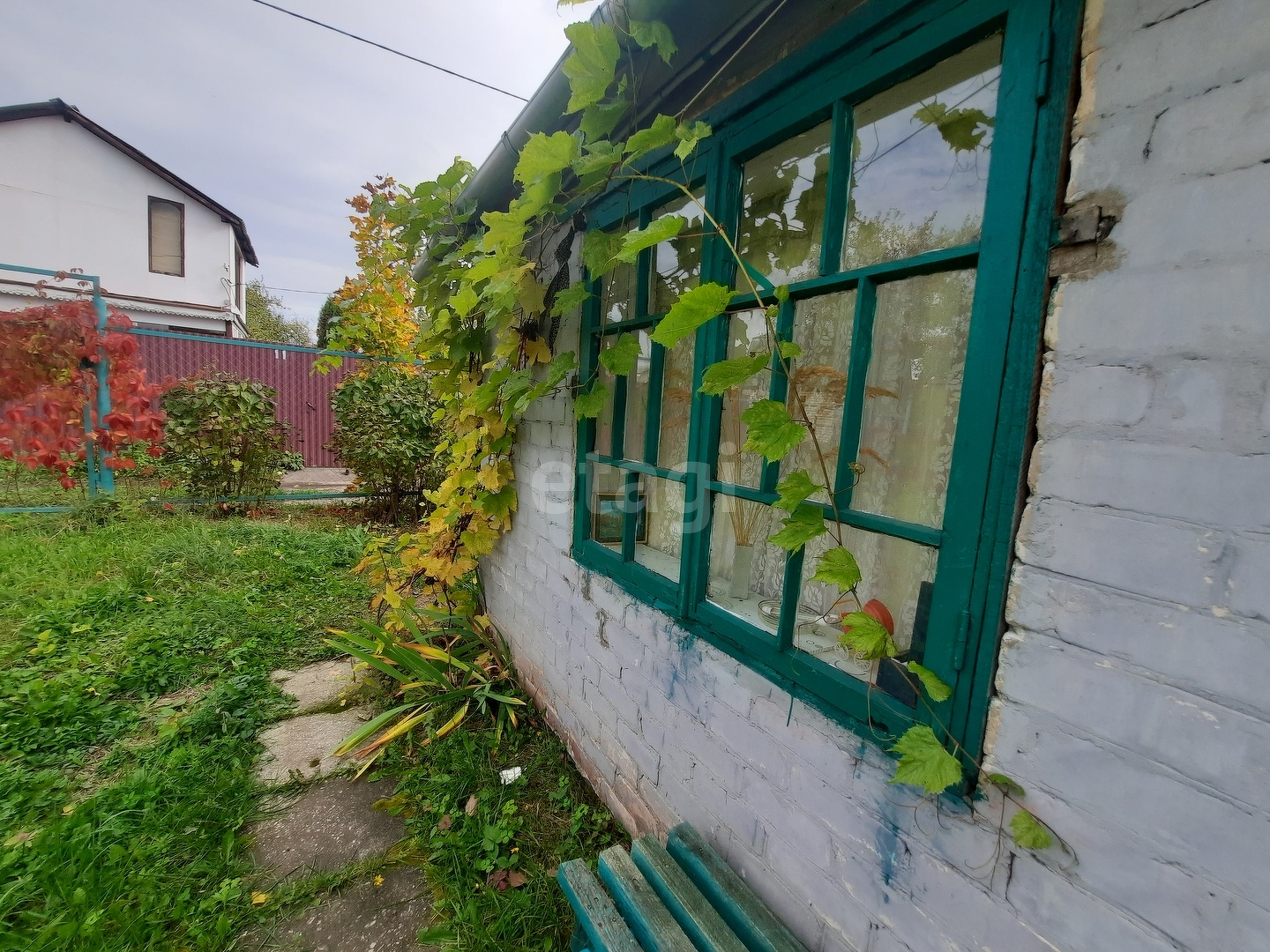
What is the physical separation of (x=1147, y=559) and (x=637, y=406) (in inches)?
63.7

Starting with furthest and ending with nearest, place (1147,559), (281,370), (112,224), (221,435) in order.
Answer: (112,224) → (281,370) → (221,435) → (1147,559)

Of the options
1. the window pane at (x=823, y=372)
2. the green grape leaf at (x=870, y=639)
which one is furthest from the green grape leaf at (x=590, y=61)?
the green grape leaf at (x=870, y=639)

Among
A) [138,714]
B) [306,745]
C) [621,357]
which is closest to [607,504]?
[621,357]

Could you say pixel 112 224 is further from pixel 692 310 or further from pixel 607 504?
pixel 692 310

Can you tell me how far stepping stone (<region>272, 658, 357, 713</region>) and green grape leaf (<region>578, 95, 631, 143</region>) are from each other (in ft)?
9.92

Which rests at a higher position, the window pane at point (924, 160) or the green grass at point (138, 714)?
the window pane at point (924, 160)

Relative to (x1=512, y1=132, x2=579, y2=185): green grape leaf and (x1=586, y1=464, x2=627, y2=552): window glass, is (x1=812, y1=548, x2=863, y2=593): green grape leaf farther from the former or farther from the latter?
(x1=512, y1=132, x2=579, y2=185): green grape leaf

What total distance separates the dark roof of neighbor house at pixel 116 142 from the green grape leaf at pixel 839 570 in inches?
757

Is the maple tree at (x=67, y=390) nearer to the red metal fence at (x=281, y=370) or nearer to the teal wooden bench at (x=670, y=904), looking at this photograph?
the red metal fence at (x=281, y=370)

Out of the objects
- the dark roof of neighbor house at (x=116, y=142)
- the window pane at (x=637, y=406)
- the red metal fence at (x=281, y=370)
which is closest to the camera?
the window pane at (x=637, y=406)

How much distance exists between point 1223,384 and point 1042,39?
0.61 metres

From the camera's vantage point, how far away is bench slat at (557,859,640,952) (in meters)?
1.33

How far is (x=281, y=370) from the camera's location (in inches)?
380

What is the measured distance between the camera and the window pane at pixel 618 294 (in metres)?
2.12
